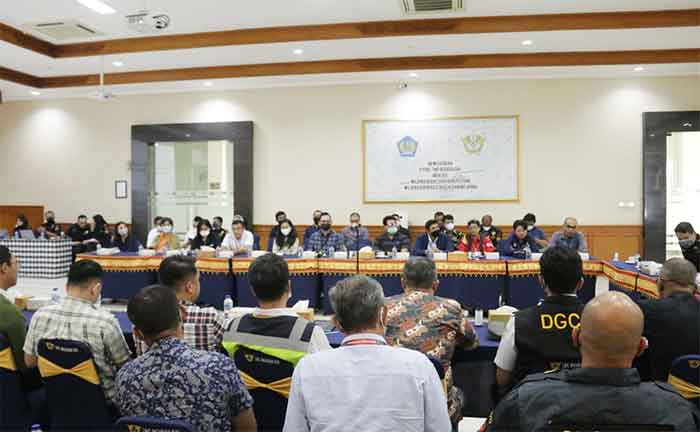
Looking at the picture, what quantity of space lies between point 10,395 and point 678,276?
3.34 meters

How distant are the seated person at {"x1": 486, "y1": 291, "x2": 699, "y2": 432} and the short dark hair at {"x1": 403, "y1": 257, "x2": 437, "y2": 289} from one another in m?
1.36

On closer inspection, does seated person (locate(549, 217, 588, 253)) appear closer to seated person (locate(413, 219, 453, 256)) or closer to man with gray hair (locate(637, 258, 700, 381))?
seated person (locate(413, 219, 453, 256))

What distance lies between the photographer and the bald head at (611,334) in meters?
1.21

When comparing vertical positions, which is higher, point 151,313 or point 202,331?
point 151,313

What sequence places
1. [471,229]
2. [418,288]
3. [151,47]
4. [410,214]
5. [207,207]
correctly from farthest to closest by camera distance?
[207,207]
[410,214]
[151,47]
[471,229]
[418,288]

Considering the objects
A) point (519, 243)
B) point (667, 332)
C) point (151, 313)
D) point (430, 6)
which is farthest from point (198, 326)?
point (519, 243)

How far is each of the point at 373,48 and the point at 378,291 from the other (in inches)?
271

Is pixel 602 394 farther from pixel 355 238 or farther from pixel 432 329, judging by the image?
pixel 355 238


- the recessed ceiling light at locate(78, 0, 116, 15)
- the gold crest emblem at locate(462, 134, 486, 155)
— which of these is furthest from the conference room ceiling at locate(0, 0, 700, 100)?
the gold crest emblem at locate(462, 134, 486, 155)

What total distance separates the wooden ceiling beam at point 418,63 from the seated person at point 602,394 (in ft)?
25.4

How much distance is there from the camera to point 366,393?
1396 millimetres

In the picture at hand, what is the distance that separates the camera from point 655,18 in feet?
21.9

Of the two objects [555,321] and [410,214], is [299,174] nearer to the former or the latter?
[410,214]

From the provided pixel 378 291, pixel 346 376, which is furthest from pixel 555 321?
pixel 346 376
